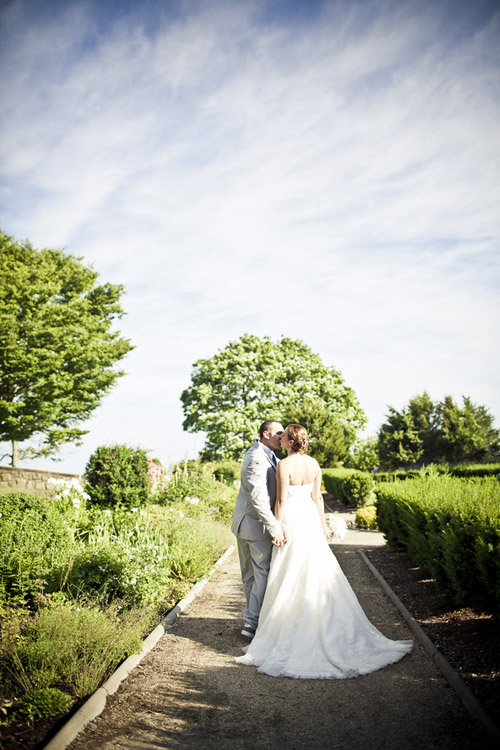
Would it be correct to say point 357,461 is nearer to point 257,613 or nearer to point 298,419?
point 298,419

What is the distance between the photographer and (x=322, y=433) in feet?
98.4

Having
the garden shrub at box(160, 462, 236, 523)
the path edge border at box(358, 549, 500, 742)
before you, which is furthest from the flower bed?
the path edge border at box(358, 549, 500, 742)

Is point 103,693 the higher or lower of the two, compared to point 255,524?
lower

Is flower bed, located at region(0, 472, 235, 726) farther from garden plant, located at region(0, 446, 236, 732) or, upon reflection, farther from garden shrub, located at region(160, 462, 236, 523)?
garden shrub, located at region(160, 462, 236, 523)

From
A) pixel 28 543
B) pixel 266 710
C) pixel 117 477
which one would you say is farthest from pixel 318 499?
pixel 117 477

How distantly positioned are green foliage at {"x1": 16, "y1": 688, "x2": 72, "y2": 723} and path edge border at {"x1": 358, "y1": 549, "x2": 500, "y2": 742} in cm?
294

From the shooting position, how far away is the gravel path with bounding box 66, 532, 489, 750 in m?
3.28

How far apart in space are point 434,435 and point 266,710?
4364 centimetres

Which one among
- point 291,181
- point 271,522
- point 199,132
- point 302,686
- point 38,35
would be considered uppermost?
point 38,35

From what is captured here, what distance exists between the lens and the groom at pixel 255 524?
5.31 m

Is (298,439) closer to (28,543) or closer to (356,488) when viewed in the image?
(28,543)

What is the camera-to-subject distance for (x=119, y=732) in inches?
135

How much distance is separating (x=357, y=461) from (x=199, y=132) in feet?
86.5

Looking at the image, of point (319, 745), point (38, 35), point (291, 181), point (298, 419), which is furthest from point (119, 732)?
point (298, 419)
